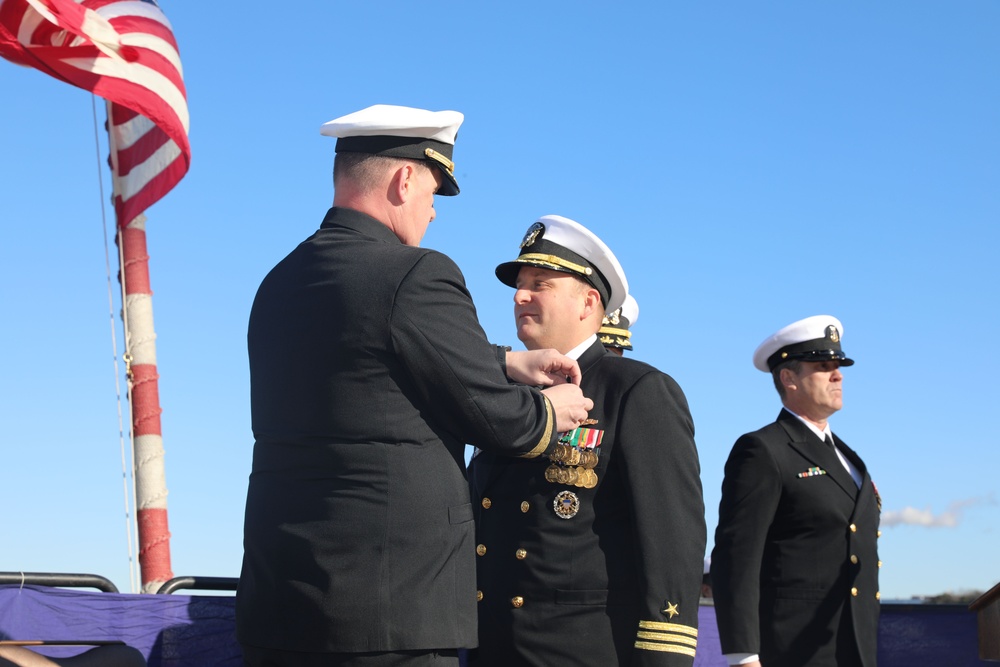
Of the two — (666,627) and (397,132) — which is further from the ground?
(397,132)

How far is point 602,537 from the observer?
3.78 meters

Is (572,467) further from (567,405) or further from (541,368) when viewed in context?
(567,405)

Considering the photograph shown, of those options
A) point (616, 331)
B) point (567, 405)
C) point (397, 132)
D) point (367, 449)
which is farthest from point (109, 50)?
point (367, 449)

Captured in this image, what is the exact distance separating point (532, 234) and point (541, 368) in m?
0.99

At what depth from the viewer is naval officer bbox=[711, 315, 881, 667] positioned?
5276mm

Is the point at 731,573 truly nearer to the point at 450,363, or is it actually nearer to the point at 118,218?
the point at 450,363

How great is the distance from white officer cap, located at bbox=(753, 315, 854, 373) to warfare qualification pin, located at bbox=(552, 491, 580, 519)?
8.60 feet

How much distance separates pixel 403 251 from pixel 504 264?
132cm

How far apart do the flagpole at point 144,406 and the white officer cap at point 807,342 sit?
22209 mm

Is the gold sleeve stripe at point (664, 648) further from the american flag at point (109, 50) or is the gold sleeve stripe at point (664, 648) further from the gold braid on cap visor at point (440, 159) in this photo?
the american flag at point (109, 50)

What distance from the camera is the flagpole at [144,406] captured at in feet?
86.6

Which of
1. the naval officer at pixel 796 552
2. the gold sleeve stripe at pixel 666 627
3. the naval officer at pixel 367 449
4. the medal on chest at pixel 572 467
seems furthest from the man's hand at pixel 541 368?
the naval officer at pixel 796 552

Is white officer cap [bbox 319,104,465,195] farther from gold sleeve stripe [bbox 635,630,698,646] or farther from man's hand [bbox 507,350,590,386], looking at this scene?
gold sleeve stripe [bbox 635,630,698,646]

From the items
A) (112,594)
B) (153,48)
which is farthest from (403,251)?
(153,48)
